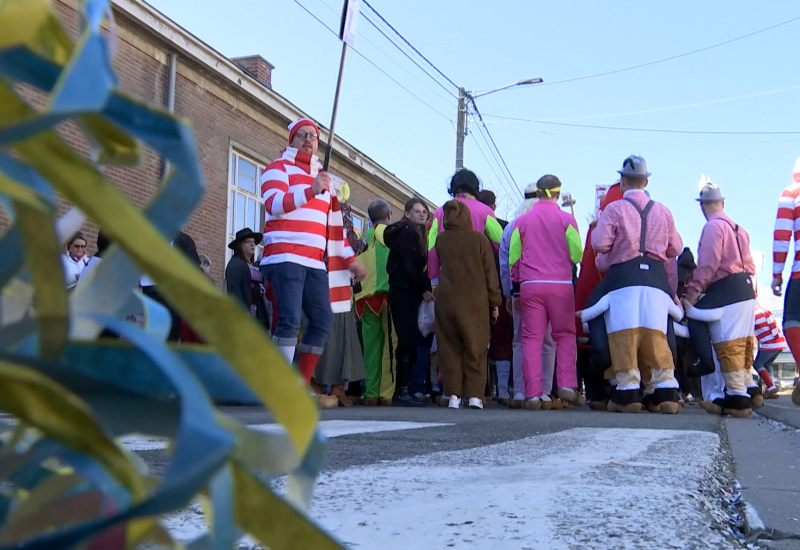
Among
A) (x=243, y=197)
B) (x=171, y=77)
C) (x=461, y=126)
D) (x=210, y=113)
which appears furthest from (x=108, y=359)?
(x=461, y=126)

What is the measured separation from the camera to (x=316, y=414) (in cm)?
31

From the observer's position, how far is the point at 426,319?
25.0ft

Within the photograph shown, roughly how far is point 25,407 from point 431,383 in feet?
26.9

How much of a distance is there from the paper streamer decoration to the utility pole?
20.3 metres

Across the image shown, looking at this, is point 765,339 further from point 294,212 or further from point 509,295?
point 294,212

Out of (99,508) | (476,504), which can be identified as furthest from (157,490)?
(476,504)

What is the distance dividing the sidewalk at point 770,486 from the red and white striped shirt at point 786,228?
348cm

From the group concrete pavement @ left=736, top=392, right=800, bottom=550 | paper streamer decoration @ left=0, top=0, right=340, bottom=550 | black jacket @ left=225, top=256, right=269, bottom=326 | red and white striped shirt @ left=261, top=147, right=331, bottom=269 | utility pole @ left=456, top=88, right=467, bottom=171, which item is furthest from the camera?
utility pole @ left=456, top=88, right=467, bottom=171

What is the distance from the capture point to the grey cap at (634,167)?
6.79 m

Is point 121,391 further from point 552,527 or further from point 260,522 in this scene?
point 552,527

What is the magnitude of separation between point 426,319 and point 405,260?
1.80ft

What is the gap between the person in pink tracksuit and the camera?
6996mm

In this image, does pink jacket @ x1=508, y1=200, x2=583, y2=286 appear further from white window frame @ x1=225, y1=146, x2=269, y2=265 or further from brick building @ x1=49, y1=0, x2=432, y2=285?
white window frame @ x1=225, y1=146, x2=269, y2=265

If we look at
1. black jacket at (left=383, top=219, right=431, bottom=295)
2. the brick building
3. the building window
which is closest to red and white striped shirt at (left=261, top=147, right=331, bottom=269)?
black jacket at (left=383, top=219, right=431, bottom=295)
